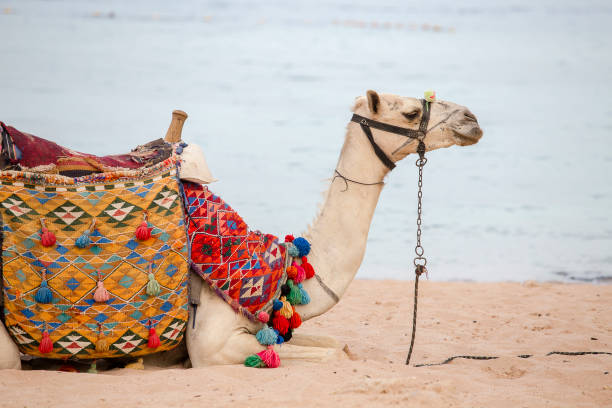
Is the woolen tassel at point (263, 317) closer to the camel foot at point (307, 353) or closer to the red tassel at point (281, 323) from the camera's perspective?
the red tassel at point (281, 323)

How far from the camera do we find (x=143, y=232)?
16.6 feet

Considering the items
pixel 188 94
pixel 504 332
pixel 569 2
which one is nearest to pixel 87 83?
pixel 188 94

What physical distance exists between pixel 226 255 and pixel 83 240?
887 millimetres

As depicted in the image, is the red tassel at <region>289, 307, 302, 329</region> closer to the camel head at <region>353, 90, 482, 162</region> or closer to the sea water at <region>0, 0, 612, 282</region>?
the camel head at <region>353, 90, 482, 162</region>

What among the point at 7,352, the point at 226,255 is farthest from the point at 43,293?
the point at 226,255

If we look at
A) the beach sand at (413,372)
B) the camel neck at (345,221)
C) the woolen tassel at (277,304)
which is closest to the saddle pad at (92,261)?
the beach sand at (413,372)

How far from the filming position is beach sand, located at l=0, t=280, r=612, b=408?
15.4ft

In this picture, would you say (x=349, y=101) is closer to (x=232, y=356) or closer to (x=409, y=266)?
(x=409, y=266)

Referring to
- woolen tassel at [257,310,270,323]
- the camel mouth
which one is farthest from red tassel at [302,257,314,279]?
the camel mouth

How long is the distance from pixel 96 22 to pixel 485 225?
3062 centimetres

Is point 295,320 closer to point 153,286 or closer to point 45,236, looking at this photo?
point 153,286

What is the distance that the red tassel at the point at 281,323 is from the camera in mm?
5492

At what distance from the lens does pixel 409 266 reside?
997 cm

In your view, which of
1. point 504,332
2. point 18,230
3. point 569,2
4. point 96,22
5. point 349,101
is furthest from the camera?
point 569,2
